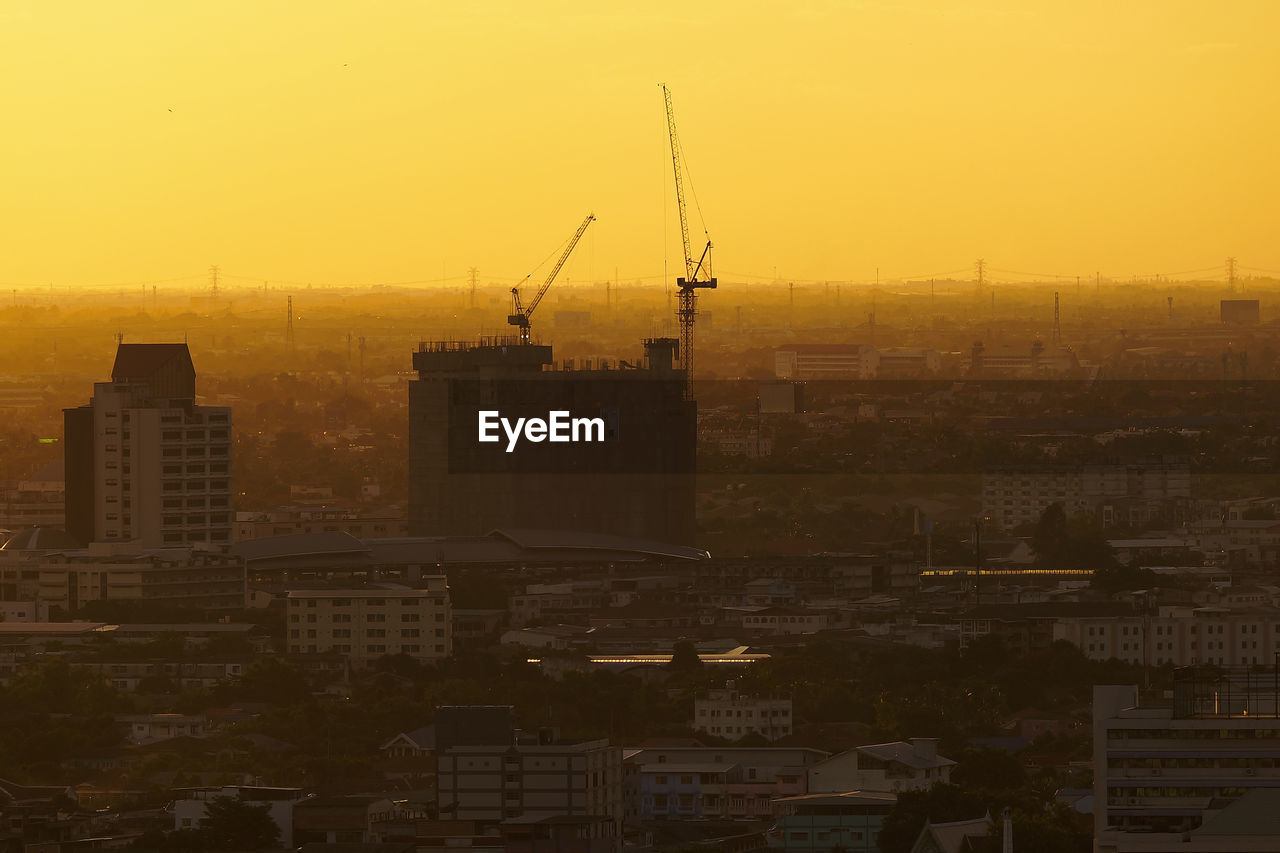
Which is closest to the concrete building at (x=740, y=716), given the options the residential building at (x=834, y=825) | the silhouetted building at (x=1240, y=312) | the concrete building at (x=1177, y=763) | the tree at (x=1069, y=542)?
the residential building at (x=834, y=825)

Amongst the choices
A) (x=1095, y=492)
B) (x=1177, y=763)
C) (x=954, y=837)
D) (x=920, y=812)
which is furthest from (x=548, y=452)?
(x=1177, y=763)

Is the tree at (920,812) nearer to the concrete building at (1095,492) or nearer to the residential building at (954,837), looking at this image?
the residential building at (954,837)

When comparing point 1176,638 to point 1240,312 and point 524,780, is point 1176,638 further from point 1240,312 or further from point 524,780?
point 1240,312

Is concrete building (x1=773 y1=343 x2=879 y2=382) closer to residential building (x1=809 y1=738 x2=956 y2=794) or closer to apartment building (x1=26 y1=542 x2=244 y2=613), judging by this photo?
apartment building (x1=26 y1=542 x2=244 y2=613)

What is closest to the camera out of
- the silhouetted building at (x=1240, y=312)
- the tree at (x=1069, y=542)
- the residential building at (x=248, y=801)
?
the residential building at (x=248, y=801)

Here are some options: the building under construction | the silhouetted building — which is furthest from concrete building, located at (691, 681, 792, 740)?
the silhouetted building
